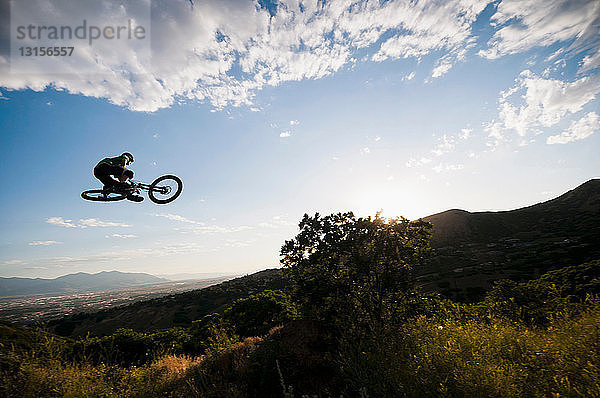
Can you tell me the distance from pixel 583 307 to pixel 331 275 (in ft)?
29.5

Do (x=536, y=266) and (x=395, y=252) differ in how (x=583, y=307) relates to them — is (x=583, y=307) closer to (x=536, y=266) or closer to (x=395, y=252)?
(x=395, y=252)

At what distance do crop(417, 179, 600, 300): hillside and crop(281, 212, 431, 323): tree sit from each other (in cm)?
4051

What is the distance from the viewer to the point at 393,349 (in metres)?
7.50

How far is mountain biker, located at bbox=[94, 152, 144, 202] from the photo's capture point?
410 inches

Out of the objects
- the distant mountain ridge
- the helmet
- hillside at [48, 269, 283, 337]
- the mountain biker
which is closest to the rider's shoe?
the mountain biker

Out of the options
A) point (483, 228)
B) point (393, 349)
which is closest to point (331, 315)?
point (393, 349)

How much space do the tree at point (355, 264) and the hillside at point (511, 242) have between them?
40508 millimetres

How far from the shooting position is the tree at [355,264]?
9.41m

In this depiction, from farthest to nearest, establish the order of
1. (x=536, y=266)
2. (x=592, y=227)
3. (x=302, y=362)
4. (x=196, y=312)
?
(x=592, y=227), (x=196, y=312), (x=536, y=266), (x=302, y=362)

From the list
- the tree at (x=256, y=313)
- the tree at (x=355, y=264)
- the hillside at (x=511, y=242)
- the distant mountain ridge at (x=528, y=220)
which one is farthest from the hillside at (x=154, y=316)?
the distant mountain ridge at (x=528, y=220)

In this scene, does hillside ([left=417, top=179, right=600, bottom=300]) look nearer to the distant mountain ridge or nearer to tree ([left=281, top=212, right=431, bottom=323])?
the distant mountain ridge

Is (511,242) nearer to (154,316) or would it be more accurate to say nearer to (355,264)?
(355,264)

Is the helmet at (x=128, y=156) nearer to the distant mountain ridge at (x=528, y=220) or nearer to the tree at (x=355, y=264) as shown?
the tree at (x=355, y=264)

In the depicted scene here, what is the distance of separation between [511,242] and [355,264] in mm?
101426
